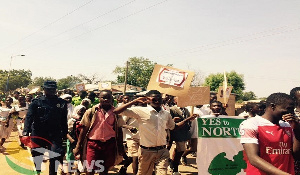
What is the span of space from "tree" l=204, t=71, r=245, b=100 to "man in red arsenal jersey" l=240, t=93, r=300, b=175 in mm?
59175

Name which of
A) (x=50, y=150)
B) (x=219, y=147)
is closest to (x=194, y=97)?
(x=219, y=147)

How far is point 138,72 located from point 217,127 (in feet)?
217

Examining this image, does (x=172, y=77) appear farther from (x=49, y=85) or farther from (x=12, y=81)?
(x=12, y=81)

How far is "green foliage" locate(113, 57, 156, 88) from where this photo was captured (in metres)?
65.9

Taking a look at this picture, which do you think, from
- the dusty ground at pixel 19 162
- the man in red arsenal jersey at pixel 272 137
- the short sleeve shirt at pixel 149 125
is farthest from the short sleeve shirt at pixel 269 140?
the dusty ground at pixel 19 162

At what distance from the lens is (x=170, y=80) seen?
5707 mm

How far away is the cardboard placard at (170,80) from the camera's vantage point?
5707mm

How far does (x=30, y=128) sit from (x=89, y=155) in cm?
129

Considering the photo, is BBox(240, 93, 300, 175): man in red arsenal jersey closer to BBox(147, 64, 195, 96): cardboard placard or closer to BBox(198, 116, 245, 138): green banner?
BBox(198, 116, 245, 138): green banner

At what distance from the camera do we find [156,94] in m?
4.89

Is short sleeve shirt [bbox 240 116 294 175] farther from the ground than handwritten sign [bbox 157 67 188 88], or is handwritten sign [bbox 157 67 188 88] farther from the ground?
handwritten sign [bbox 157 67 188 88]

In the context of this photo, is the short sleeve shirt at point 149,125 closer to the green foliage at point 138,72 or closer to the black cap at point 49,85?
the black cap at point 49,85

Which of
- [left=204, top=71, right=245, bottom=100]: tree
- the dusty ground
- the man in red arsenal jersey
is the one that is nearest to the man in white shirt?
the man in red arsenal jersey

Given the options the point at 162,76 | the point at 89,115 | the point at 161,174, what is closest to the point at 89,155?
the point at 89,115
